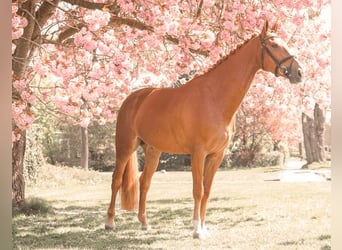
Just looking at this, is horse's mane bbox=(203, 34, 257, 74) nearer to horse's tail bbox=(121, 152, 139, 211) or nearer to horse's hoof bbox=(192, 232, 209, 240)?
horse's tail bbox=(121, 152, 139, 211)

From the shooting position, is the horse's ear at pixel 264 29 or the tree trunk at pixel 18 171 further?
the tree trunk at pixel 18 171

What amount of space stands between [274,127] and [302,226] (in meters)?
0.63

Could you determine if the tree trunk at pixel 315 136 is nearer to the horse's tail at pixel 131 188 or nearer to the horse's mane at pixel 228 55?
the horse's mane at pixel 228 55

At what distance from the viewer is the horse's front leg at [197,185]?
3766mm

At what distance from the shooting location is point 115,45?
380cm

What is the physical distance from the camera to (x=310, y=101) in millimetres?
3797

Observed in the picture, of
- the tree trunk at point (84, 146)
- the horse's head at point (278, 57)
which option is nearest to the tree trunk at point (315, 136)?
the horse's head at point (278, 57)

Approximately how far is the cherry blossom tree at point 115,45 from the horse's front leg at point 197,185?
551 mm

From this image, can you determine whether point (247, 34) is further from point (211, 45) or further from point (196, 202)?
point (196, 202)

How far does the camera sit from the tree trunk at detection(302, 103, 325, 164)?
3775 mm

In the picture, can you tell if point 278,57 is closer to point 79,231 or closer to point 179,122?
point 179,122

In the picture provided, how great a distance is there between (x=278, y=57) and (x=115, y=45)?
98cm

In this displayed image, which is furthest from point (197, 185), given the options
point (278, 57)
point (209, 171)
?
point (278, 57)

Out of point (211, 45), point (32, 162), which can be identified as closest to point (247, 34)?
point (211, 45)
